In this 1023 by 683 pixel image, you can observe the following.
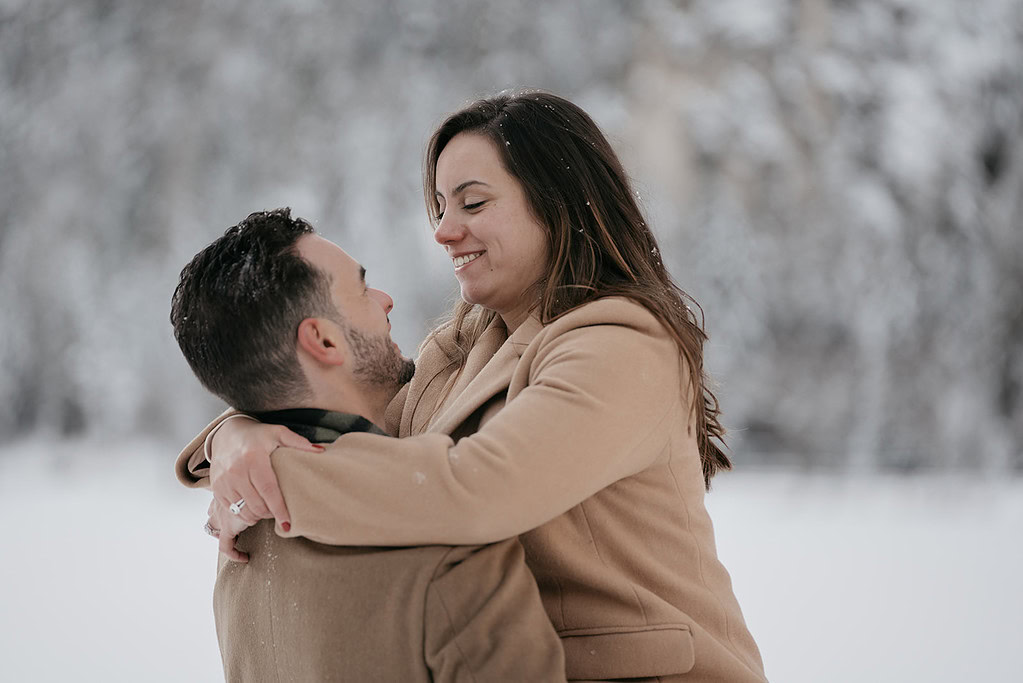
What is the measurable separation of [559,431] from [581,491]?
3.1 inches

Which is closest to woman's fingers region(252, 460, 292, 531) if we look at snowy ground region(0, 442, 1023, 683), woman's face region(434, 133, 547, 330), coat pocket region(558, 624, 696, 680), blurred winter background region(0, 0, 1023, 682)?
coat pocket region(558, 624, 696, 680)

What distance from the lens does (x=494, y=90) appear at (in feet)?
12.5

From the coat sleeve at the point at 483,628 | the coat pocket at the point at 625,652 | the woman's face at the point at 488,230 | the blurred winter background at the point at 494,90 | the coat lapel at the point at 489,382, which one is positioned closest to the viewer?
the coat sleeve at the point at 483,628

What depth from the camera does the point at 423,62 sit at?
391 cm

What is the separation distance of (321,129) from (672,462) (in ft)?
9.91

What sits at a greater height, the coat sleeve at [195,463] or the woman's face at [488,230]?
the woman's face at [488,230]

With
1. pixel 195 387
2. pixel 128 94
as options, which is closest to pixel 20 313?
pixel 195 387

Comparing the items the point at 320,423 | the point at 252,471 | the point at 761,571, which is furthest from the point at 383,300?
the point at 761,571

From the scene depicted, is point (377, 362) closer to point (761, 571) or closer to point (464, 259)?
point (464, 259)

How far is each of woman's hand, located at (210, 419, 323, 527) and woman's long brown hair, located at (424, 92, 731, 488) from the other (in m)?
0.38

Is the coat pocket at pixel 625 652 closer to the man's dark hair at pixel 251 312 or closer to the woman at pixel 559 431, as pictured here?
the woman at pixel 559 431

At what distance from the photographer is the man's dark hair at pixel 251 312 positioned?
45.0 inches

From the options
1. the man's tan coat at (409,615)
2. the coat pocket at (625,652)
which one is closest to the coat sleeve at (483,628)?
the man's tan coat at (409,615)

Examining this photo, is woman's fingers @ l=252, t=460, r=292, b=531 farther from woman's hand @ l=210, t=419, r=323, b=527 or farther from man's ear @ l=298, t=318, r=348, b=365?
man's ear @ l=298, t=318, r=348, b=365
